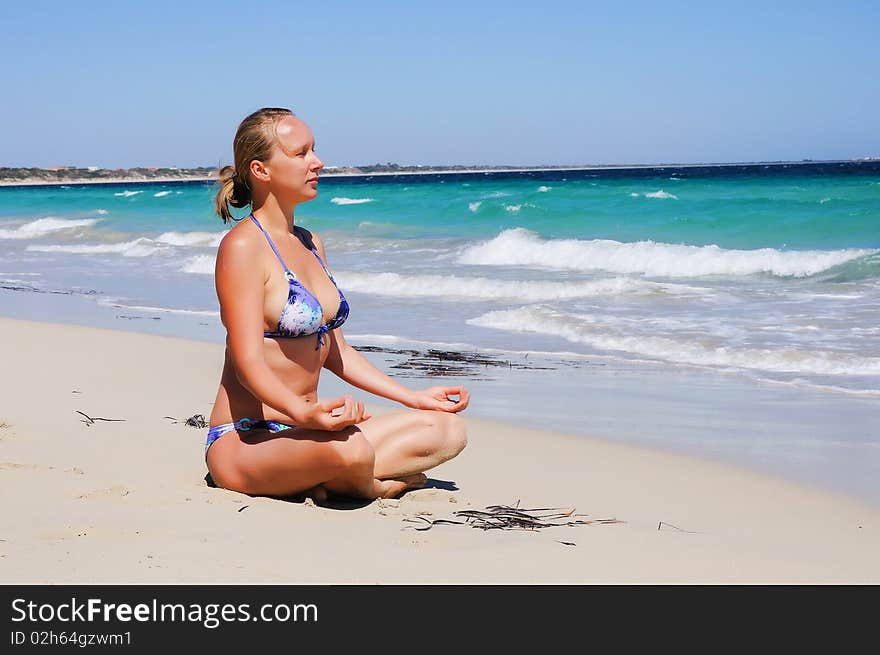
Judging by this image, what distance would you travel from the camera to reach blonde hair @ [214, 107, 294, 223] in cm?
434

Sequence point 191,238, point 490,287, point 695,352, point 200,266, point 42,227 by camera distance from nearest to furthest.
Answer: point 695,352, point 490,287, point 200,266, point 191,238, point 42,227

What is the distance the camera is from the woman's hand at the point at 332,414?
4.09 metres

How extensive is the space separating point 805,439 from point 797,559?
8.78ft

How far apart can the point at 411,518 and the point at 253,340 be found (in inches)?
37.1

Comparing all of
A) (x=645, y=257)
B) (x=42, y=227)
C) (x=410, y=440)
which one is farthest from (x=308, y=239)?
(x=42, y=227)

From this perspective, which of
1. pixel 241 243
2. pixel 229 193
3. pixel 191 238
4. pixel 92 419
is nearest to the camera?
pixel 241 243

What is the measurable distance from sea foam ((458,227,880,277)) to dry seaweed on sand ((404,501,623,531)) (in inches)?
593

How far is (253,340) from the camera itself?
4.17 meters

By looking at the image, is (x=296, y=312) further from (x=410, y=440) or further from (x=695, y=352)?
(x=695, y=352)

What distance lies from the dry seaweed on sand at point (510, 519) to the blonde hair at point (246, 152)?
1476 millimetres

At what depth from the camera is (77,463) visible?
5.00 m

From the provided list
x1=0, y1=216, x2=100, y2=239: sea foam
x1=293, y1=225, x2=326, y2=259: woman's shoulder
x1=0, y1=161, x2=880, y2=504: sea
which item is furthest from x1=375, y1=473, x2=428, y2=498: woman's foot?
x1=0, y1=216, x2=100, y2=239: sea foam
